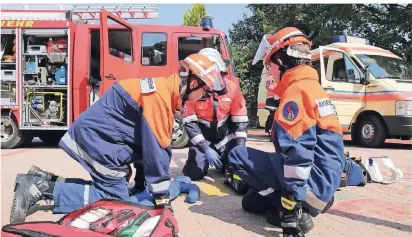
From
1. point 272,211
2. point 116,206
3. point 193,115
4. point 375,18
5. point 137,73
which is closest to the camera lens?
point 116,206

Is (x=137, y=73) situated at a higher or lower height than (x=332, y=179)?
higher

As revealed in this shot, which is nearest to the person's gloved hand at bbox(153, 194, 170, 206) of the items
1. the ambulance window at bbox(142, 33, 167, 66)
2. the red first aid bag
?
the red first aid bag

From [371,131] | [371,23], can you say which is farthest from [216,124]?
[371,23]

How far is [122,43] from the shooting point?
7.55m

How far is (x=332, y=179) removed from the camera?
9.43 feet

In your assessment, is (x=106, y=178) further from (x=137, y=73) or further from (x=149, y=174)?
(x=137, y=73)

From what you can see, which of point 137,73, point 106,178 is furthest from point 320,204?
point 137,73

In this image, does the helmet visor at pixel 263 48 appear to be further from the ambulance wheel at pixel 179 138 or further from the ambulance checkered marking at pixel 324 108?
the ambulance wheel at pixel 179 138

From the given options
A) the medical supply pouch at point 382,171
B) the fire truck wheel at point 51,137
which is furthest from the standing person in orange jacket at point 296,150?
the fire truck wheel at point 51,137

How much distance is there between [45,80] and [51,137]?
2119 millimetres

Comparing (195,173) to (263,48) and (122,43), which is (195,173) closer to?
(263,48)

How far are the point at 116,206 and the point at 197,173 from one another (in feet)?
6.84

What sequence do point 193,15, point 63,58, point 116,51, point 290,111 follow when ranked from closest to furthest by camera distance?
point 290,111, point 116,51, point 63,58, point 193,15

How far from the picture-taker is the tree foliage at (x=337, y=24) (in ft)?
46.5
